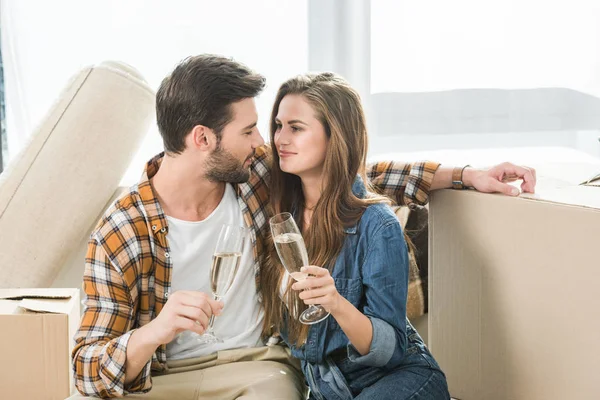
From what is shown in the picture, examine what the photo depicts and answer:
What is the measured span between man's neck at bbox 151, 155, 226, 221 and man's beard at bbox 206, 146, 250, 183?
0.02 meters

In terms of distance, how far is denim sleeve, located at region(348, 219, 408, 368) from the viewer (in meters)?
1.60

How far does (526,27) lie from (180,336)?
195 cm

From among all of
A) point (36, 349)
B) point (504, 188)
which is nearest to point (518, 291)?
point (504, 188)

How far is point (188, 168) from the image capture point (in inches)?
69.1

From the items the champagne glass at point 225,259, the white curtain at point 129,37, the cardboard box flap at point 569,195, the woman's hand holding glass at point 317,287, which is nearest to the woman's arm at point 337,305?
the woman's hand holding glass at point 317,287

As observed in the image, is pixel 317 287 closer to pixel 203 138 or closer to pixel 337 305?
pixel 337 305

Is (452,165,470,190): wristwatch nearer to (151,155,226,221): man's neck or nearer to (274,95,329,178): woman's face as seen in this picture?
(274,95,329,178): woman's face

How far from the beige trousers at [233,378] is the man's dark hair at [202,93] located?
0.47 m

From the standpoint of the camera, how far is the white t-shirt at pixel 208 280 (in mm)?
1732

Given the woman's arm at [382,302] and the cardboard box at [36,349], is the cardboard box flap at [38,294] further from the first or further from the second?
the woman's arm at [382,302]

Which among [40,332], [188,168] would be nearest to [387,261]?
[188,168]

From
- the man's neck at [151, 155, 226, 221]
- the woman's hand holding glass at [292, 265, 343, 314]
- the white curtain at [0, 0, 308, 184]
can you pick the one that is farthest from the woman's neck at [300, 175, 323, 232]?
the white curtain at [0, 0, 308, 184]

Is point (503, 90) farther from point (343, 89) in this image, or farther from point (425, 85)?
point (343, 89)

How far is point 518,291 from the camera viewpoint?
5.60ft
